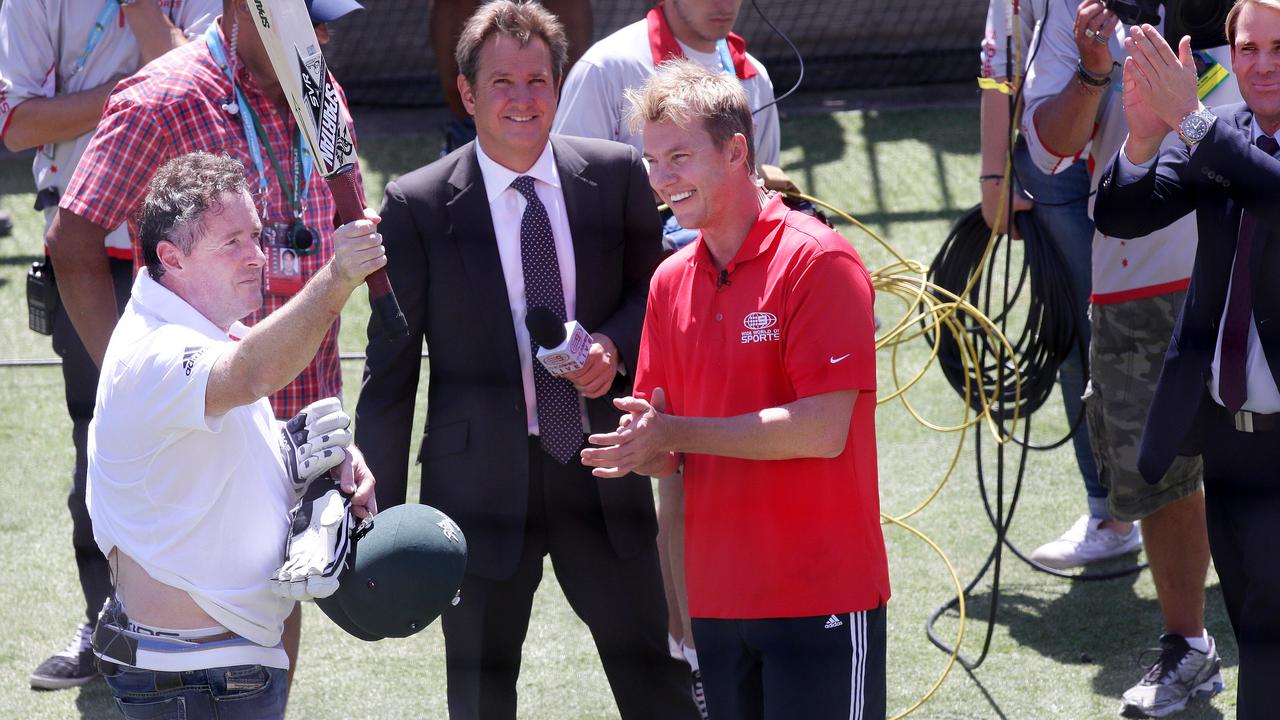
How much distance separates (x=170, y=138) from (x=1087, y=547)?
3.10 meters

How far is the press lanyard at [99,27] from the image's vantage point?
3969mm

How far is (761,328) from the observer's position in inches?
104

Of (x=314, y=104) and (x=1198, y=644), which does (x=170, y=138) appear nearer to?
(x=314, y=104)

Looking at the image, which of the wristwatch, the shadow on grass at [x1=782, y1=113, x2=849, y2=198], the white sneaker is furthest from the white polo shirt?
the shadow on grass at [x1=782, y1=113, x2=849, y2=198]

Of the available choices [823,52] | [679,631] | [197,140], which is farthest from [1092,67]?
[823,52]

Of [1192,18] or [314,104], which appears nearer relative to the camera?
[314,104]

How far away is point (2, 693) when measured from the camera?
159 inches

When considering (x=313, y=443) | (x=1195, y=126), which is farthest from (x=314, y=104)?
(x=1195, y=126)

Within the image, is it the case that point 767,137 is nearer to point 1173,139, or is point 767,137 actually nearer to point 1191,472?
point 1173,139

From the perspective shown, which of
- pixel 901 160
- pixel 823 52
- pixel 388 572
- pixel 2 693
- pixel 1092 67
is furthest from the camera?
pixel 823 52

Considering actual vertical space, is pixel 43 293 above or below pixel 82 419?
above

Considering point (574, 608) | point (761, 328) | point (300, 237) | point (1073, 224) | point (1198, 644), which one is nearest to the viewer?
point (761, 328)

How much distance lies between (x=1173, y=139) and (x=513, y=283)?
1.62 metres

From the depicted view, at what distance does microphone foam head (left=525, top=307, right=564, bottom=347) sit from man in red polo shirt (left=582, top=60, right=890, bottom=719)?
0.27 meters
